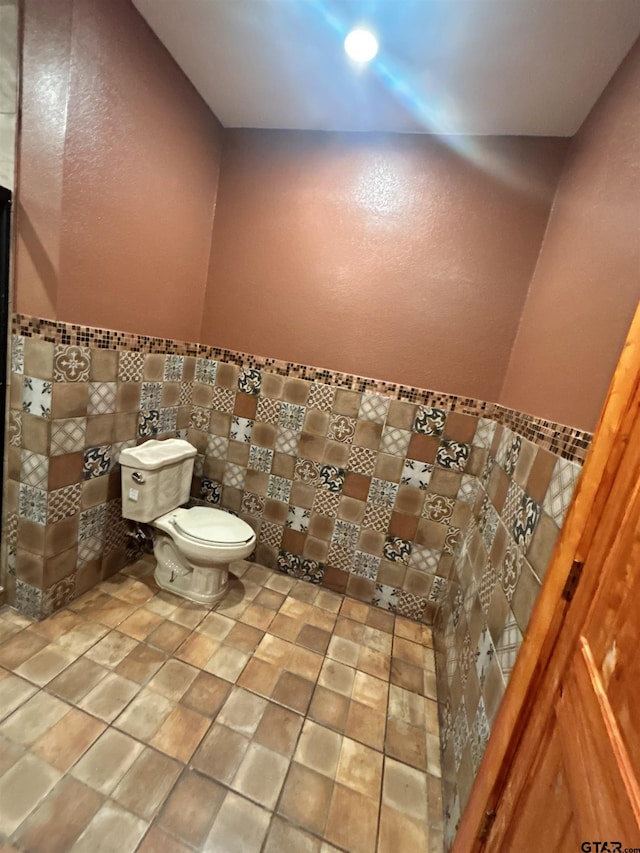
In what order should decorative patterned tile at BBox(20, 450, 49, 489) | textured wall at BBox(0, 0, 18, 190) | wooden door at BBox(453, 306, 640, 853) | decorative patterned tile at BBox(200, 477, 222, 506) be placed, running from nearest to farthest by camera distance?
1. wooden door at BBox(453, 306, 640, 853)
2. textured wall at BBox(0, 0, 18, 190)
3. decorative patterned tile at BBox(20, 450, 49, 489)
4. decorative patterned tile at BBox(200, 477, 222, 506)

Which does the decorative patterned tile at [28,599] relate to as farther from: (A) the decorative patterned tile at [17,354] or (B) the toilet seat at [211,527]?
(A) the decorative patterned tile at [17,354]

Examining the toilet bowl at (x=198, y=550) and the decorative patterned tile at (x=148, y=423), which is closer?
the toilet bowl at (x=198, y=550)

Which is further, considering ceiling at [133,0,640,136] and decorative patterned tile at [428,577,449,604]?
decorative patterned tile at [428,577,449,604]

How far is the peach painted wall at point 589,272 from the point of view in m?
0.93

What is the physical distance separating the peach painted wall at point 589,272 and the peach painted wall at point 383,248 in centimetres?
19

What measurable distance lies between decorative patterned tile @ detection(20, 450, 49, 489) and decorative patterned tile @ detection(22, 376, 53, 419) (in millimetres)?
174

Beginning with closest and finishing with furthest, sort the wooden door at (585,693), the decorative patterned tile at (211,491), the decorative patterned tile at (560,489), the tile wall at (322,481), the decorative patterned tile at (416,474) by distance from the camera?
the wooden door at (585,693)
the decorative patterned tile at (560,489)
the tile wall at (322,481)
the decorative patterned tile at (416,474)
the decorative patterned tile at (211,491)

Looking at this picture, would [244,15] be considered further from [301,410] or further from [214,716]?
[214,716]

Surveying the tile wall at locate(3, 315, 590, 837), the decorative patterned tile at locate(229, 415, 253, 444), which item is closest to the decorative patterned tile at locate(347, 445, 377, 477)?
the tile wall at locate(3, 315, 590, 837)

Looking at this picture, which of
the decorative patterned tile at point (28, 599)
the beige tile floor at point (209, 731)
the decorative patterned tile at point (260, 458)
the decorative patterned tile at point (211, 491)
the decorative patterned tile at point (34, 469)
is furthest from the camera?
the decorative patterned tile at point (211, 491)

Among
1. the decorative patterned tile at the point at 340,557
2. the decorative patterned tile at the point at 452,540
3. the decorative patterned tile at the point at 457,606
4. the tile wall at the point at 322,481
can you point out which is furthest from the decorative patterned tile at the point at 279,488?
the decorative patterned tile at the point at 457,606

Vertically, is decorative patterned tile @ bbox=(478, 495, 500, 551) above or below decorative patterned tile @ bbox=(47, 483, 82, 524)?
above

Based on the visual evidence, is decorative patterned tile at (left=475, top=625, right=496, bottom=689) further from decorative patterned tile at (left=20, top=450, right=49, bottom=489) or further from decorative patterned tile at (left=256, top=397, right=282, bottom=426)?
decorative patterned tile at (left=20, top=450, right=49, bottom=489)

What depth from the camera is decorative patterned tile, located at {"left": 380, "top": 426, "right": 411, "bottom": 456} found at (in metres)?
1.91
